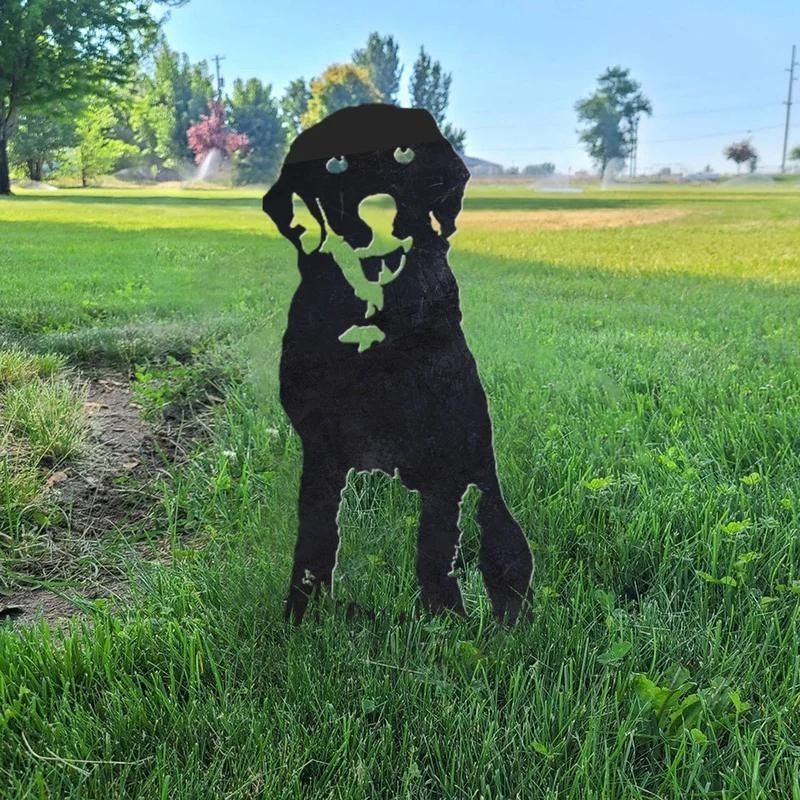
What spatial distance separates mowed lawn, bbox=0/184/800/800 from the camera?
88 cm

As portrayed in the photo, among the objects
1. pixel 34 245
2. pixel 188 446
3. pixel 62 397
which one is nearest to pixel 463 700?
pixel 188 446

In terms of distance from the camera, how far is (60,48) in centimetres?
288

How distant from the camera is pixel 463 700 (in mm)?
958

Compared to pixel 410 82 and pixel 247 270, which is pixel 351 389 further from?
pixel 247 270

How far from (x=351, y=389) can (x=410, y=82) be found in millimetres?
1475

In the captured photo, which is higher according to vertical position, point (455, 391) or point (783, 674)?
point (455, 391)

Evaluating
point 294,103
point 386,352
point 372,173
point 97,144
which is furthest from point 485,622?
point 97,144

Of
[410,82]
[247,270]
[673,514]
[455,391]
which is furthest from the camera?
[247,270]

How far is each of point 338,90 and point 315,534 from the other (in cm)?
129

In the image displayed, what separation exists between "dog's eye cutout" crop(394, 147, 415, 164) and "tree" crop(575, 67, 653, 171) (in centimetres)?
208

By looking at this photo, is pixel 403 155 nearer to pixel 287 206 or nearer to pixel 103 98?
pixel 287 206

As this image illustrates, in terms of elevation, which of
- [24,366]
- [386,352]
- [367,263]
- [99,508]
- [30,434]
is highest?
[367,263]

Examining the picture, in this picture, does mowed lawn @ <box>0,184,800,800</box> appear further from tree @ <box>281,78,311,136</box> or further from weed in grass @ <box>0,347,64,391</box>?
tree @ <box>281,78,311,136</box>

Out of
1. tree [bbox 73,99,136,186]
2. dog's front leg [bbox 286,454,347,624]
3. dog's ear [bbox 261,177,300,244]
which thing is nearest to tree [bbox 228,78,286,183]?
tree [bbox 73,99,136,186]
